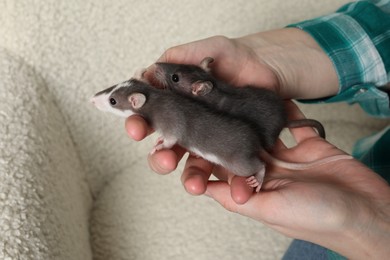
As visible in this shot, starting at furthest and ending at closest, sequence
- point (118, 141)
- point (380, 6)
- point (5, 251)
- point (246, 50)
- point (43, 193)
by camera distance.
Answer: point (118, 141) → point (380, 6) → point (246, 50) → point (43, 193) → point (5, 251)

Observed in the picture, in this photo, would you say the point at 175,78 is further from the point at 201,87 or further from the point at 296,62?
the point at 296,62

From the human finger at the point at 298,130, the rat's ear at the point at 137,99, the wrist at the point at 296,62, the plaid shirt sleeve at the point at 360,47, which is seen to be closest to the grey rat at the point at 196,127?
the rat's ear at the point at 137,99

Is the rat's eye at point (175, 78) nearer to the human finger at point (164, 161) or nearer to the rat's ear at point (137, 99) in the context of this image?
the rat's ear at point (137, 99)

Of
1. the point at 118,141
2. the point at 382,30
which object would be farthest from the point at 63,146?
the point at 382,30

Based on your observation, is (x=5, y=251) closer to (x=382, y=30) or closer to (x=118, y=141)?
(x=118, y=141)

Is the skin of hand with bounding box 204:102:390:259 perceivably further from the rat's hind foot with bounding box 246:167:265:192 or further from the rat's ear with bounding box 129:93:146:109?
the rat's ear with bounding box 129:93:146:109

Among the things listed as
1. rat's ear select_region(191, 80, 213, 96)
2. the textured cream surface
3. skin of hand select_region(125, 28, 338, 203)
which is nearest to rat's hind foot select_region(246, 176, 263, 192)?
skin of hand select_region(125, 28, 338, 203)

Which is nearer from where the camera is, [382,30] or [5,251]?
[5,251]
